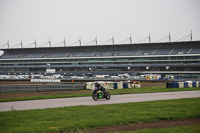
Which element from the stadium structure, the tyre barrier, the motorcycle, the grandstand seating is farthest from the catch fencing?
the grandstand seating

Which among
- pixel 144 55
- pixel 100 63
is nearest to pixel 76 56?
pixel 100 63

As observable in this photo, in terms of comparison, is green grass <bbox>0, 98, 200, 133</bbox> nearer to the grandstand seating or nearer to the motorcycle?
the motorcycle

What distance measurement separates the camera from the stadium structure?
84562 mm

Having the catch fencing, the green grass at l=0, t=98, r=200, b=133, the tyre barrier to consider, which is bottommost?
the green grass at l=0, t=98, r=200, b=133

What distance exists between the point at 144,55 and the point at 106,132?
→ 82.6m

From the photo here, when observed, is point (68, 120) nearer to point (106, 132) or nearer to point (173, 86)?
point (106, 132)

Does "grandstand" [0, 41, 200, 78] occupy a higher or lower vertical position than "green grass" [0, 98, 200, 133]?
higher

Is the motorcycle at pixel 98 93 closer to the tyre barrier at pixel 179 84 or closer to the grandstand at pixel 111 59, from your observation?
the tyre barrier at pixel 179 84

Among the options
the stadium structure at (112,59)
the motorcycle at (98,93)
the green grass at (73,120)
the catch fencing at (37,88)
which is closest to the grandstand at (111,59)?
the stadium structure at (112,59)

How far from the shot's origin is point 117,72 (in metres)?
92.4

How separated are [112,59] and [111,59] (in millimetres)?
420

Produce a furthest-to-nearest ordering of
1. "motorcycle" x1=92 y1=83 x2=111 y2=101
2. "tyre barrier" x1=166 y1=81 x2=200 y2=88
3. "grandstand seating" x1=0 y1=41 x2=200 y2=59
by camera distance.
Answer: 1. "grandstand seating" x1=0 y1=41 x2=200 y2=59
2. "tyre barrier" x1=166 y1=81 x2=200 y2=88
3. "motorcycle" x1=92 y1=83 x2=111 y2=101

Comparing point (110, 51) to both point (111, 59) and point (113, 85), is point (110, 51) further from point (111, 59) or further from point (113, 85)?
point (113, 85)

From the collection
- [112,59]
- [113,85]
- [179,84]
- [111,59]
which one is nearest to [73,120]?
[113,85]
